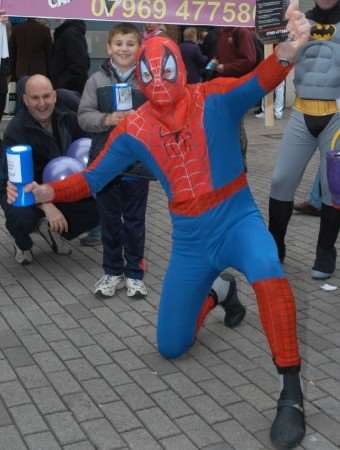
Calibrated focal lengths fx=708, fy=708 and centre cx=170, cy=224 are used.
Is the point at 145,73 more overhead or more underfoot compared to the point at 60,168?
more overhead

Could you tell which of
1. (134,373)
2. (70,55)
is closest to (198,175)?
(134,373)

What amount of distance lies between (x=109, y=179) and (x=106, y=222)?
3.49 feet

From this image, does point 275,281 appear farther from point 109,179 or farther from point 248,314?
point 248,314

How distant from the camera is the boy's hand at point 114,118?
417 cm

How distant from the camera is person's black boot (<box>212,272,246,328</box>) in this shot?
4070mm

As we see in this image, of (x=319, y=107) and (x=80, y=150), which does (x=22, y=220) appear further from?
(x=319, y=107)

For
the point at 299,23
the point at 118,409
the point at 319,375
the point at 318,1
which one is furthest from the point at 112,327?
the point at 318,1

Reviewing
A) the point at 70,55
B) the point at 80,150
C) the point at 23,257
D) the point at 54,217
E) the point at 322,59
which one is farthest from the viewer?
the point at 70,55

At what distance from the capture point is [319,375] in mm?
3621

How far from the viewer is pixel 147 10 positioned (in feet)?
14.9

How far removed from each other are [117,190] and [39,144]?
3.02 ft

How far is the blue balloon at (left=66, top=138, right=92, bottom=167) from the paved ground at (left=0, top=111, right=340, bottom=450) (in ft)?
2.71

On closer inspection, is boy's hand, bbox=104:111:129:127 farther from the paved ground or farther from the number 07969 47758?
the paved ground

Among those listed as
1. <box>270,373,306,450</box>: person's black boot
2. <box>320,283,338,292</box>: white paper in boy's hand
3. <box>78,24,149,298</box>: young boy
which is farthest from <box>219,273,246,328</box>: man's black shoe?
<box>270,373,306,450</box>: person's black boot
